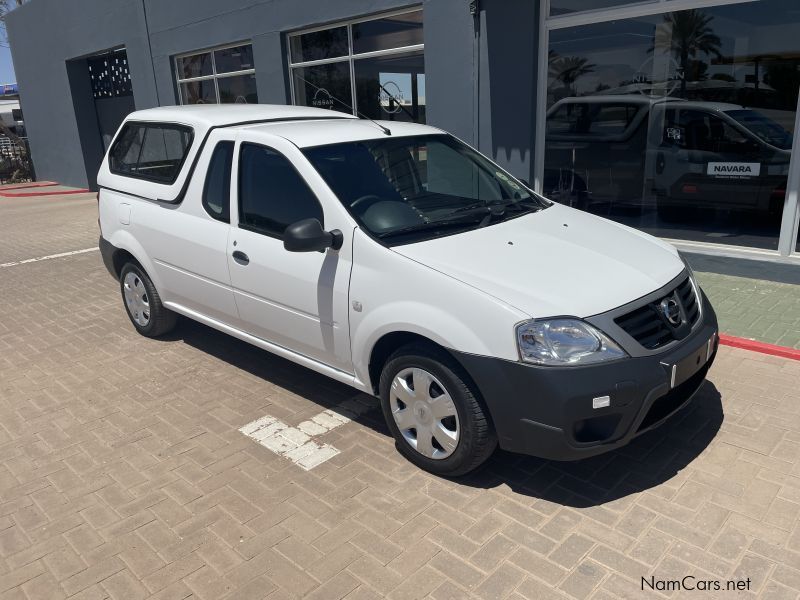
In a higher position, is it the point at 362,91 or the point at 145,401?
the point at 362,91

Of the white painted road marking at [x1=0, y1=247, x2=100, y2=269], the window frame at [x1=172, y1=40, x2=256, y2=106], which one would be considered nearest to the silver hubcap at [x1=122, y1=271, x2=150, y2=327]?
the white painted road marking at [x1=0, y1=247, x2=100, y2=269]

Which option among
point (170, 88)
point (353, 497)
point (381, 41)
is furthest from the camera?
point (170, 88)

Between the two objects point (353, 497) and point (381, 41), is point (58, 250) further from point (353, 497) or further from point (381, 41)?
point (353, 497)

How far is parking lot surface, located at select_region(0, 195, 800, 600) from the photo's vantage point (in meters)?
2.78

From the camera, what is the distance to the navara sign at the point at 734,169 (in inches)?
265

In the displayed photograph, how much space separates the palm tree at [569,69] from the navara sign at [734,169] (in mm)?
1821

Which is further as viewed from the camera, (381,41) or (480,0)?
(381,41)

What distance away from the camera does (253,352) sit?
5.37 meters

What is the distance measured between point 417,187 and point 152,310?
2.73 metres

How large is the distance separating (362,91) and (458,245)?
7243 mm

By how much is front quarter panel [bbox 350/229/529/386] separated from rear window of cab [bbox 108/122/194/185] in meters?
2.11

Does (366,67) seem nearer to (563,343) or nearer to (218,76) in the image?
(218,76)

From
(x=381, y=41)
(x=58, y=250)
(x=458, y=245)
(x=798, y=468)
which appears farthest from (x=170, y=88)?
(x=798, y=468)

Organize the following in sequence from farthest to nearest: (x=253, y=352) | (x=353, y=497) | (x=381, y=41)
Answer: (x=381, y=41) → (x=253, y=352) → (x=353, y=497)
